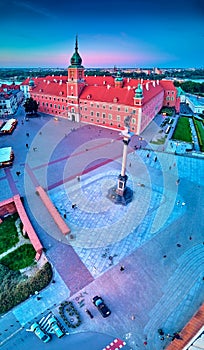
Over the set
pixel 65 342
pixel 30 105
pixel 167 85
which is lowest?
pixel 65 342

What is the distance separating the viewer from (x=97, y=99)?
53500 millimetres

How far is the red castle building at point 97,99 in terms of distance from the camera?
49.1 meters

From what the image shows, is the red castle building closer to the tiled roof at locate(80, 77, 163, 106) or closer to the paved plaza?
the tiled roof at locate(80, 77, 163, 106)

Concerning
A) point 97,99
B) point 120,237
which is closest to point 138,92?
point 97,99

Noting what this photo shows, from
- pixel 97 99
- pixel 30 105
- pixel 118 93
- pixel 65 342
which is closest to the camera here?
pixel 65 342

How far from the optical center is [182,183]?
105ft

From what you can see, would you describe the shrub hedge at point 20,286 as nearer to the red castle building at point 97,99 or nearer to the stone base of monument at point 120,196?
the stone base of monument at point 120,196

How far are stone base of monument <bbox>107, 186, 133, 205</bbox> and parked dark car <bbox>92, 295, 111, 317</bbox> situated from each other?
12.4 meters

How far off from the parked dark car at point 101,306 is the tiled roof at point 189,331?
14.6 feet

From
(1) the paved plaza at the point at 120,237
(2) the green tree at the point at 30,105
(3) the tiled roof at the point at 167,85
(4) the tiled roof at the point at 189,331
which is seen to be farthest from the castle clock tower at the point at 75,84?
(4) the tiled roof at the point at 189,331

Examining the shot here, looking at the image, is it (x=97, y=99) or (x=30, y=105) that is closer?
(x=97, y=99)

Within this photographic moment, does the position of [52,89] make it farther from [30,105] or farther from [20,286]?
[20,286]

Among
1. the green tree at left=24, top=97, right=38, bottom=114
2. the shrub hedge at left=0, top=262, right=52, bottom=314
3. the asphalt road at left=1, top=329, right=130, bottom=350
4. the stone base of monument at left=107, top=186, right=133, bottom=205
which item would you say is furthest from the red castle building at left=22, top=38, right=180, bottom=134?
the asphalt road at left=1, top=329, right=130, bottom=350

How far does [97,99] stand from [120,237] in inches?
1562
